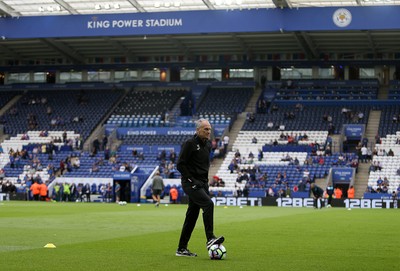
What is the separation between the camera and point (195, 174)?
42.4 feet

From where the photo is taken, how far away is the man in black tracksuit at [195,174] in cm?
1267

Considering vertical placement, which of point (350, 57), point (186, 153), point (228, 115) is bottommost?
point (186, 153)

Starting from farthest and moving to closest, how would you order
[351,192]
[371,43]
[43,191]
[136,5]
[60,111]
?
[60,111], [371,43], [136,5], [43,191], [351,192]

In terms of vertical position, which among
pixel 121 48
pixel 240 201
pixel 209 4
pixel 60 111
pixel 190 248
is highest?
pixel 209 4

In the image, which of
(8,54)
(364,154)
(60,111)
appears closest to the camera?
(364,154)

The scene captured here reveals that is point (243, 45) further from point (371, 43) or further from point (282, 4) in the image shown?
point (282, 4)

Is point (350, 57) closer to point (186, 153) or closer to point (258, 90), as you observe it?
point (258, 90)

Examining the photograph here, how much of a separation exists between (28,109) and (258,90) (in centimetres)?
2174

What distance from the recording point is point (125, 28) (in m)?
60.1

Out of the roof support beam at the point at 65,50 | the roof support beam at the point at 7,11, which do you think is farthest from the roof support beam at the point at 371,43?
the roof support beam at the point at 7,11

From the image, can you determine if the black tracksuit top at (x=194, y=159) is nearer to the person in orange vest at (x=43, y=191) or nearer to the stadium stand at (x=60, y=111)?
the person in orange vest at (x=43, y=191)

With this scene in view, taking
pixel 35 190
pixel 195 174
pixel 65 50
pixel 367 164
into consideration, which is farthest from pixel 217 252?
pixel 65 50

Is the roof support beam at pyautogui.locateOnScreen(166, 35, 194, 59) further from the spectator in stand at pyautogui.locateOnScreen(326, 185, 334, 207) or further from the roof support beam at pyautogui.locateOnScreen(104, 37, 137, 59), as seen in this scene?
the spectator in stand at pyautogui.locateOnScreen(326, 185, 334, 207)

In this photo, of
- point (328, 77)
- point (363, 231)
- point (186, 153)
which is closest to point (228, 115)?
point (328, 77)
